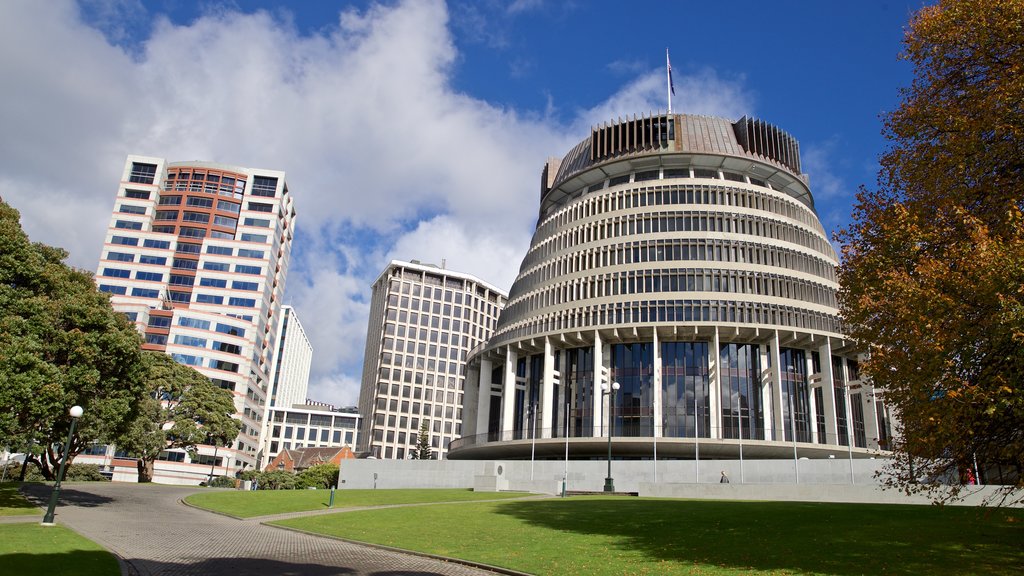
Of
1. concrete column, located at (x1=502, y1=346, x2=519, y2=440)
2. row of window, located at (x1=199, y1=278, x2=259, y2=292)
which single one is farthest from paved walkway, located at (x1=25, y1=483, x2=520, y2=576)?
row of window, located at (x1=199, y1=278, x2=259, y2=292)

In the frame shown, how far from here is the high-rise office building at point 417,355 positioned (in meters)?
146

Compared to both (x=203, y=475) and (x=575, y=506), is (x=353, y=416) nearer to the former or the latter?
(x=203, y=475)

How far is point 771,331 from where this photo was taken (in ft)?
206

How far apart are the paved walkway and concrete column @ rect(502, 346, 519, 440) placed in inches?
1509

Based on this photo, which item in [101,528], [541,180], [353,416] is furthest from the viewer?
[353,416]

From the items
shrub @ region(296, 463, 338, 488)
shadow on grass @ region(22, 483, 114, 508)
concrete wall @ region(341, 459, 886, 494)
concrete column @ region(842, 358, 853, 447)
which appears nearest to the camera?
shadow on grass @ region(22, 483, 114, 508)

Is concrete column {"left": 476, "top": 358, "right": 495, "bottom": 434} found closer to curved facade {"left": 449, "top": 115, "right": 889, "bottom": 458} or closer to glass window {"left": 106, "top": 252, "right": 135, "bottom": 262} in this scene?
curved facade {"left": 449, "top": 115, "right": 889, "bottom": 458}

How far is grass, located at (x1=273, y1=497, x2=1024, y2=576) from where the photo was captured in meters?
16.3

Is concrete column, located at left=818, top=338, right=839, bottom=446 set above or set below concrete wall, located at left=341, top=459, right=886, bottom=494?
above

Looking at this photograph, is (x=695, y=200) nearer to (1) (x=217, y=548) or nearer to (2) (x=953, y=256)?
(2) (x=953, y=256)

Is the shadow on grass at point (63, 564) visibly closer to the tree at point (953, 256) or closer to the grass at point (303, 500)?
the grass at point (303, 500)

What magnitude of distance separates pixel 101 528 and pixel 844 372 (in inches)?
2472

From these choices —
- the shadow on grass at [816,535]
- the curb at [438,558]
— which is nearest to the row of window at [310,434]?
the shadow on grass at [816,535]

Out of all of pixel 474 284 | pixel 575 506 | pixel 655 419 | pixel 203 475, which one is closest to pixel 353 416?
pixel 474 284
